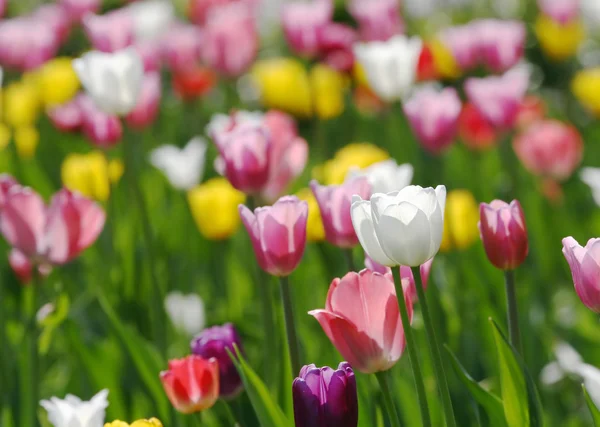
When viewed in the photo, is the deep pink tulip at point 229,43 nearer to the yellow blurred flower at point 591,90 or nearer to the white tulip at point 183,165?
the white tulip at point 183,165

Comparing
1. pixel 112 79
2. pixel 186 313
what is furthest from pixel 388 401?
pixel 112 79

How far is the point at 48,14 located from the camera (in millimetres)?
3914

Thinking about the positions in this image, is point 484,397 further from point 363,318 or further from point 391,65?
point 391,65

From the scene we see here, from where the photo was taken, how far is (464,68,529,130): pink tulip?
2391 mm

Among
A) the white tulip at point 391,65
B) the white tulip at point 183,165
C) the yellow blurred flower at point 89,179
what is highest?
the white tulip at point 391,65

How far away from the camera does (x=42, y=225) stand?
5.45 feet

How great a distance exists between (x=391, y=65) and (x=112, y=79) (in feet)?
2.33

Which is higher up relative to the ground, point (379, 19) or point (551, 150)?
point (379, 19)

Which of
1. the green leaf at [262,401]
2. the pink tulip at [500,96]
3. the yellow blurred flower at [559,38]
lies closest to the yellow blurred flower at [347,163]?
the pink tulip at [500,96]

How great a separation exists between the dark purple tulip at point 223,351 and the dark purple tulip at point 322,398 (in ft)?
1.01

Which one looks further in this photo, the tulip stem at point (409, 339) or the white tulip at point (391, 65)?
the white tulip at point (391, 65)

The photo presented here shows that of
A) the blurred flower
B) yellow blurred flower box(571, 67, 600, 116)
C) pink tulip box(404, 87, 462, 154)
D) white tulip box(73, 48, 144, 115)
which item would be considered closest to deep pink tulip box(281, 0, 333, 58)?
pink tulip box(404, 87, 462, 154)

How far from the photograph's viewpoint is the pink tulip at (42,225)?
1.63m

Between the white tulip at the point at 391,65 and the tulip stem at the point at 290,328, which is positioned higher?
the tulip stem at the point at 290,328
